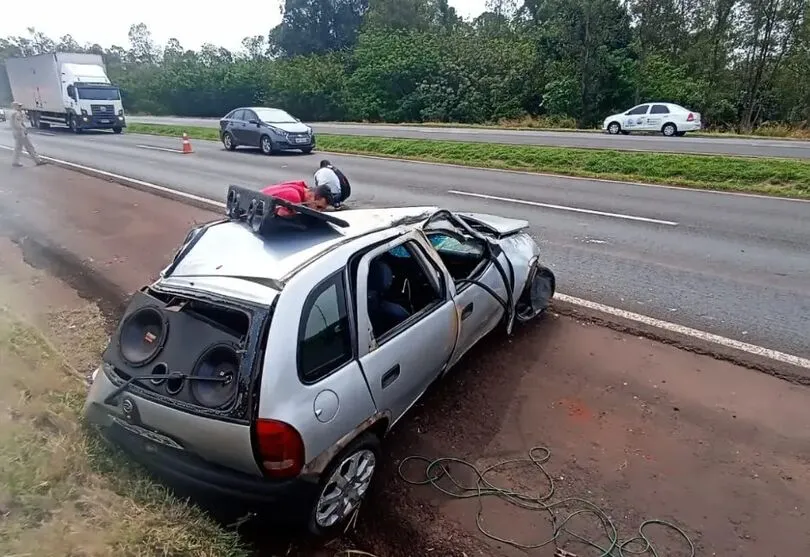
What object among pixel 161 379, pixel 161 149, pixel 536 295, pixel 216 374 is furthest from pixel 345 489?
pixel 161 149

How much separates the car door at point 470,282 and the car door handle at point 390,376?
0.91 meters

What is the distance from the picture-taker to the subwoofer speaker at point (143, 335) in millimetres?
3256

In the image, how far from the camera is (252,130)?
2141cm

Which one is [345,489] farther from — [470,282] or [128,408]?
[470,282]

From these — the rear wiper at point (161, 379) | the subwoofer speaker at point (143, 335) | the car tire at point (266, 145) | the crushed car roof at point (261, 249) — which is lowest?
the car tire at point (266, 145)

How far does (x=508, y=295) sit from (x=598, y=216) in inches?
229

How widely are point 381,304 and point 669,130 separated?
24.7 meters

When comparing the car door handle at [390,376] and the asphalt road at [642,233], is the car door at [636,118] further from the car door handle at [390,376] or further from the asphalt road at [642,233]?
the car door handle at [390,376]

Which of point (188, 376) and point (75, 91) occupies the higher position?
point (75, 91)

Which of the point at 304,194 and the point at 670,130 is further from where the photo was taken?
the point at 670,130

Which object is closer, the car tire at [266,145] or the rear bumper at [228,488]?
the rear bumper at [228,488]

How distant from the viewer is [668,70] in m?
32.8

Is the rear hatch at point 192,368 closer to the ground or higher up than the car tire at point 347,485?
higher up

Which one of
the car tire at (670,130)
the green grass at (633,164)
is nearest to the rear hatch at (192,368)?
the green grass at (633,164)
